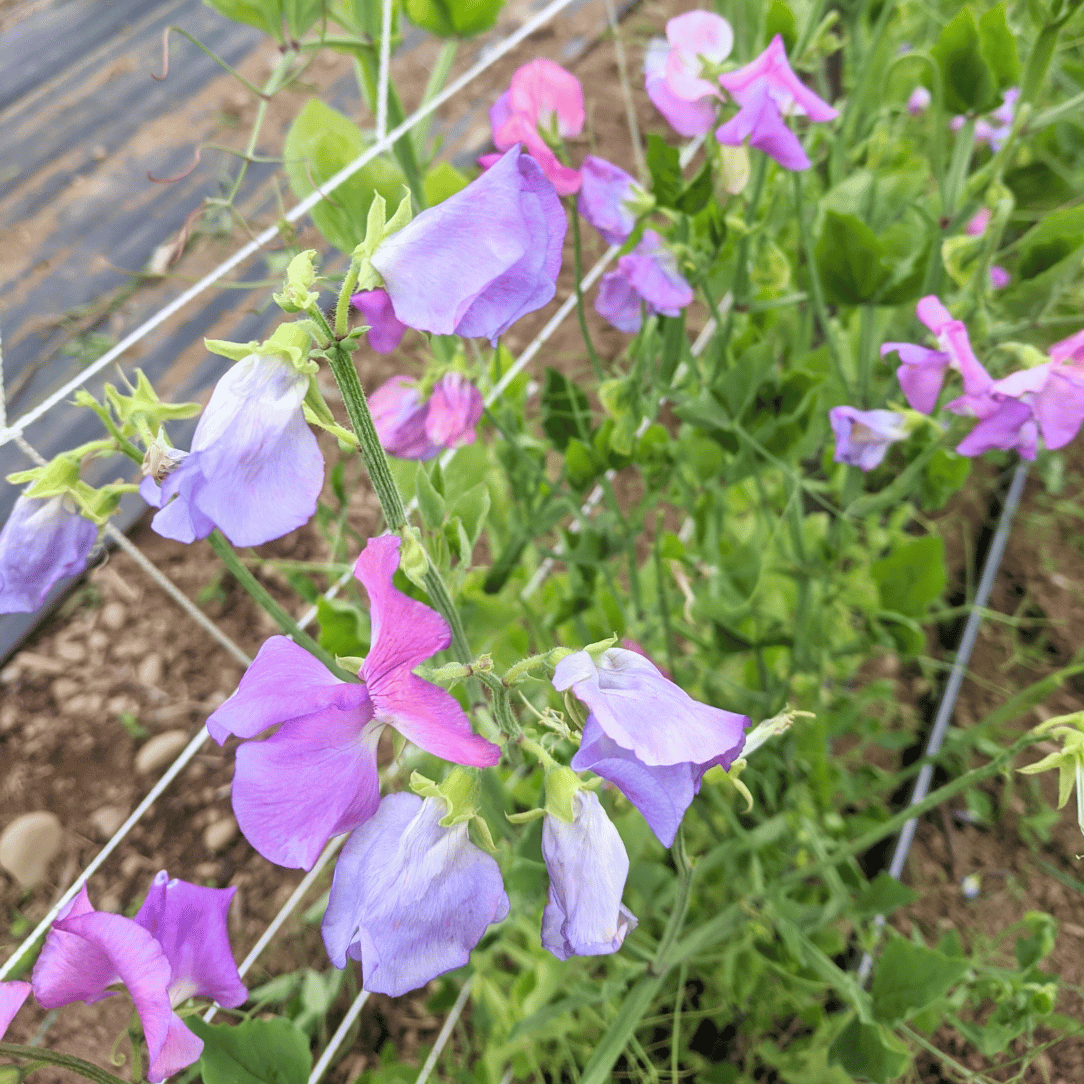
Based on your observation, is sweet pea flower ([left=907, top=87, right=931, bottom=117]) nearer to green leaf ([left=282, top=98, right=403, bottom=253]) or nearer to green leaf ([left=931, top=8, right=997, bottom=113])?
green leaf ([left=931, top=8, right=997, bottom=113])

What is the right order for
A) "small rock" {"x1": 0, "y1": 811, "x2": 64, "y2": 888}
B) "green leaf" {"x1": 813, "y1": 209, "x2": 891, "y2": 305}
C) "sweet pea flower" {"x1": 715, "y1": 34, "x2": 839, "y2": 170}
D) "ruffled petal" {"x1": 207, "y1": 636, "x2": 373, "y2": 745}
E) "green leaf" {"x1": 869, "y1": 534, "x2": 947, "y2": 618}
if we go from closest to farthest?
"ruffled petal" {"x1": 207, "y1": 636, "x2": 373, "y2": 745}
"sweet pea flower" {"x1": 715, "y1": 34, "x2": 839, "y2": 170}
"green leaf" {"x1": 813, "y1": 209, "x2": 891, "y2": 305}
"green leaf" {"x1": 869, "y1": 534, "x2": 947, "y2": 618}
"small rock" {"x1": 0, "y1": 811, "x2": 64, "y2": 888}

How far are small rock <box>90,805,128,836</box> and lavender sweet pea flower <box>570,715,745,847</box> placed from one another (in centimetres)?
108

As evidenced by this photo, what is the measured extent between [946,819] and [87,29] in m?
2.39

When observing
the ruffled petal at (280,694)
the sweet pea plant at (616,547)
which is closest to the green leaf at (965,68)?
the sweet pea plant at (616,547)

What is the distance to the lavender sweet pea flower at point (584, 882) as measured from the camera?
1.06ft

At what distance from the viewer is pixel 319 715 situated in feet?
0.96

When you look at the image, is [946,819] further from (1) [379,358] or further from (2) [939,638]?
(1) [379,358]

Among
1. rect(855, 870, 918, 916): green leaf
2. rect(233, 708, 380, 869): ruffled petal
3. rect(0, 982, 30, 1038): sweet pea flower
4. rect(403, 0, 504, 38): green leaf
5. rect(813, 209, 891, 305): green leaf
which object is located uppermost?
rect(403, 0, 504, 38): green leaf

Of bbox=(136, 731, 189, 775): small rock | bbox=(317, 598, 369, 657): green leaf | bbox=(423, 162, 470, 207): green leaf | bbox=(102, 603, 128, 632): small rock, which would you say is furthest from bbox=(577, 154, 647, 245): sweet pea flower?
bbox=(102, 603, 128, 632): small rock

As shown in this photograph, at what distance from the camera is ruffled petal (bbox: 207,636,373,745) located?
0.94ft

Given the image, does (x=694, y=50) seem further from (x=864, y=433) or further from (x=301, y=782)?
(x=301, y=782)

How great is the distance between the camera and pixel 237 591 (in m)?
1.46

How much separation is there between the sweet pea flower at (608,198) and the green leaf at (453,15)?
0.69 ft

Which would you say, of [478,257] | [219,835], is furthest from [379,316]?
[219,835]
